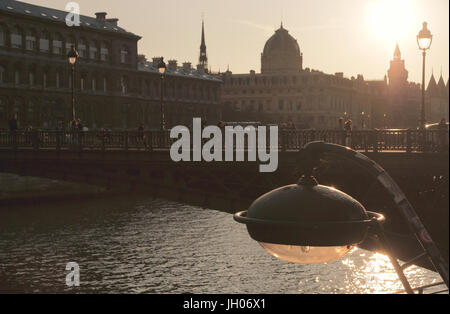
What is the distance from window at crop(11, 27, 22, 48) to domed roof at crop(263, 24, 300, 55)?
10853 cm

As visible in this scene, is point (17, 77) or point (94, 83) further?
point (94, 83)

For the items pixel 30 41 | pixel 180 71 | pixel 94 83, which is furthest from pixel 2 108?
pixel 180 71

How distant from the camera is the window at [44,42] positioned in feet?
278

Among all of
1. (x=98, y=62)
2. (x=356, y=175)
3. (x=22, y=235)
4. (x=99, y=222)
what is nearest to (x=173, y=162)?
(x=356, y=175)

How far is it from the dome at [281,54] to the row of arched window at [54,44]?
88.2 meters

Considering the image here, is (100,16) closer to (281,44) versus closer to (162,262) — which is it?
(162,262)

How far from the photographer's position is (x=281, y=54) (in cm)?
18362

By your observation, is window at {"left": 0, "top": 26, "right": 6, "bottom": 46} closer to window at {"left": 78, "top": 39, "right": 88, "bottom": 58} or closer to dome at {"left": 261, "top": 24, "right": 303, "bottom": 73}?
window at {"left": 78, "top": 39, "right": 88, "bottom": 58}

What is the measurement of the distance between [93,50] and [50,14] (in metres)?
7.48

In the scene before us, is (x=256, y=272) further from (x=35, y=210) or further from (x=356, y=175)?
(x=35, y=210)

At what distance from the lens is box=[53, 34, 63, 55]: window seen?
286ft
